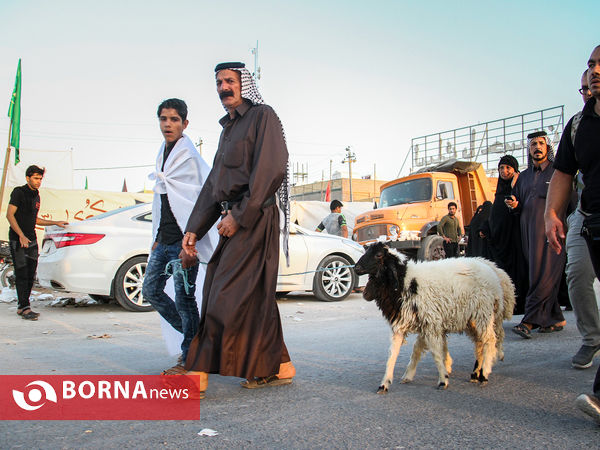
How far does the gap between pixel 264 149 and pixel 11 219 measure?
17.9ft

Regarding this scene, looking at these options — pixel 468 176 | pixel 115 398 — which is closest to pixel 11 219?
pixel 115 398

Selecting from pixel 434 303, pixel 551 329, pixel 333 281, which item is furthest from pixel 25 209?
pixel 551 329

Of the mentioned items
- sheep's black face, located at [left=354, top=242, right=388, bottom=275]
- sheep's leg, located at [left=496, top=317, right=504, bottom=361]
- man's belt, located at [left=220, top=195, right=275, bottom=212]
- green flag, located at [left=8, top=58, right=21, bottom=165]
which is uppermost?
green flag, located at [left=8, top=58, right=21, bottom=165]

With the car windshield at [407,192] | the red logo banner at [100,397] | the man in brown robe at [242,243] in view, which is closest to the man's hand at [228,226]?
the man in brown robe at [242,243]

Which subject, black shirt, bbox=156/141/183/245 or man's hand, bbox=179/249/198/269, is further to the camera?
black shirt, bbox=156/141/183/245

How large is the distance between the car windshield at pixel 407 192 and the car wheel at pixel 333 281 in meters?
5.88

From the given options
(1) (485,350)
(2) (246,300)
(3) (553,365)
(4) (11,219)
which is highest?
Result: (4) (11,219)

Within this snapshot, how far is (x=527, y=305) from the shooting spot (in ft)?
19.0

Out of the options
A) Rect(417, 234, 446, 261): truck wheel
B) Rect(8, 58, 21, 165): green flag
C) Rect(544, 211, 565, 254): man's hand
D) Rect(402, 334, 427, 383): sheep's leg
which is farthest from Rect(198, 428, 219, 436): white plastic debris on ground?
Rect(8, 58, 21, 165): green flag

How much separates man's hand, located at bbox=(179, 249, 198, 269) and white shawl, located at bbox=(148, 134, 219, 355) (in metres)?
0.35

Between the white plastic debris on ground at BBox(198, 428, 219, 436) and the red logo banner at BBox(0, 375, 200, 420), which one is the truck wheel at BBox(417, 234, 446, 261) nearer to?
the red logo banner at BBox(0, 375, 200, 420)

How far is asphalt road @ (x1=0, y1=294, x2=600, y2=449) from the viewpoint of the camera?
268 centimetres

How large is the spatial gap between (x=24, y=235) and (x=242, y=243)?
5.28m

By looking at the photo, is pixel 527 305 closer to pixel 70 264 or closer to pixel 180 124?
pixel 180 124
